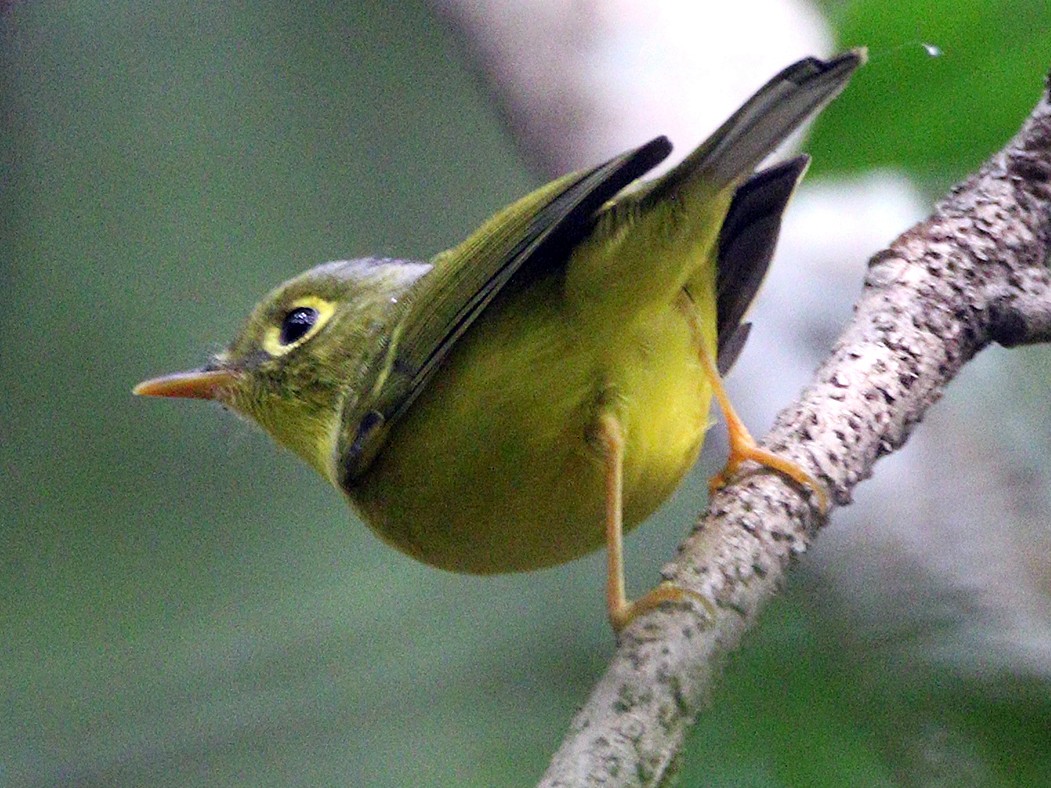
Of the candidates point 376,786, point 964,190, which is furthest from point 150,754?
point 964,190

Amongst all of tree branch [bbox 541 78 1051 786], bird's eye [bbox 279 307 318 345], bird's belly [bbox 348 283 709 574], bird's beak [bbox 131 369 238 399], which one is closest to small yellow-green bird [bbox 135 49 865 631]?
bird's belly [bbox 348 283 709 574]

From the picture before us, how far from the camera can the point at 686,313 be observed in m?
2.84

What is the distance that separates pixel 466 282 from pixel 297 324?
2.95ft

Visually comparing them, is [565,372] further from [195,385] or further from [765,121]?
[195,385]

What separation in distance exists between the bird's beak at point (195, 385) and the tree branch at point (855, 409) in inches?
66.3

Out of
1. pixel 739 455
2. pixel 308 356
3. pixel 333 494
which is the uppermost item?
pixel 308 356

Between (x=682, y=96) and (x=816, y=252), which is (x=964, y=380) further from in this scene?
(x=682, y=96)

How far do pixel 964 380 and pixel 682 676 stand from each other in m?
1.79

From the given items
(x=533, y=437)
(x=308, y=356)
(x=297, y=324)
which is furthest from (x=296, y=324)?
(x=533, y=437)

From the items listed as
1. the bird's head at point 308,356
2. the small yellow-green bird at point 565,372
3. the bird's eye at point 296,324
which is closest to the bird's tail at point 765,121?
the small yellow-green bird at point 565,372

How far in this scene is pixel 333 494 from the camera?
703cm

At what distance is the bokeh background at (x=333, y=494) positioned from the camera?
1.93 m

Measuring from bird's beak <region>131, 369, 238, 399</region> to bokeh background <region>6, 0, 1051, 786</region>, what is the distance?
32cm

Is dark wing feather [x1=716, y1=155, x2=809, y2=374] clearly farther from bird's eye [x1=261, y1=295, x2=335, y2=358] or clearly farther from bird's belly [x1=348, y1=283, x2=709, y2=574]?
bird's eye [x1=261, y1=295, x2=335, y2=358]
